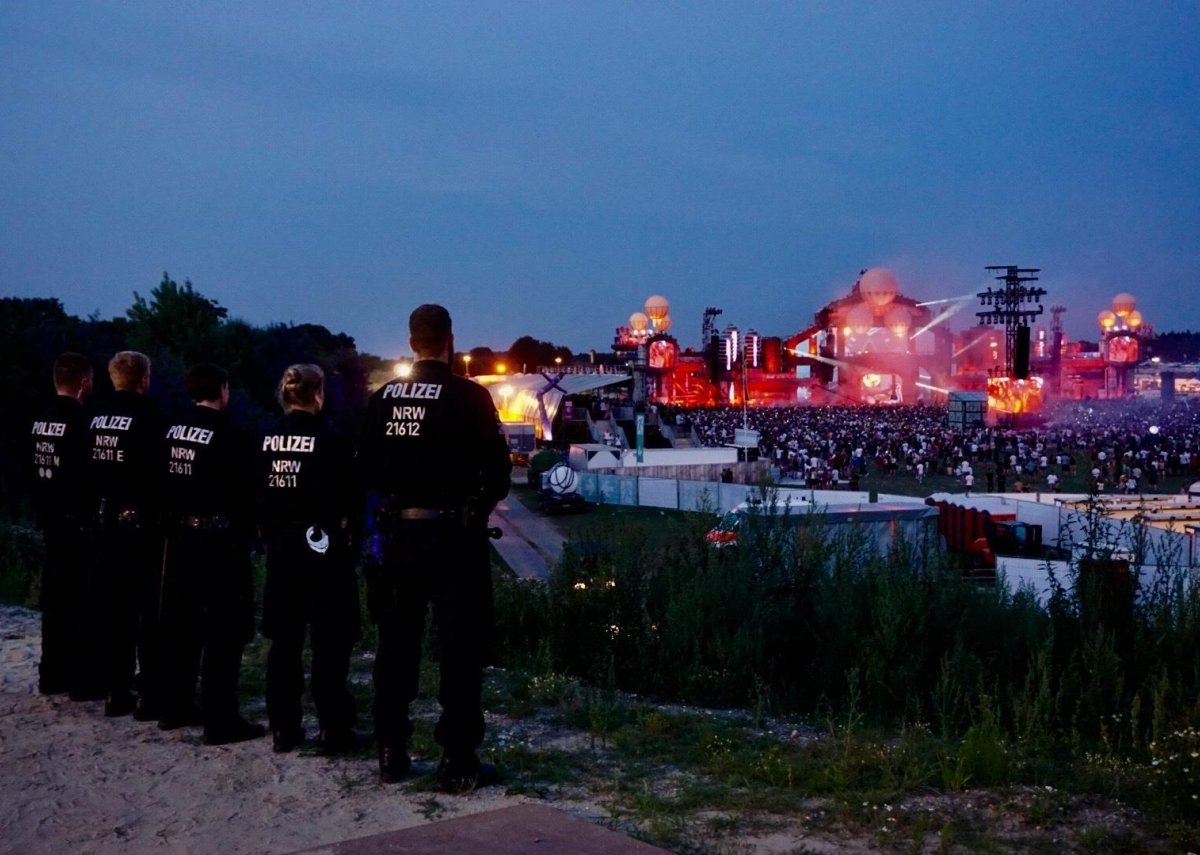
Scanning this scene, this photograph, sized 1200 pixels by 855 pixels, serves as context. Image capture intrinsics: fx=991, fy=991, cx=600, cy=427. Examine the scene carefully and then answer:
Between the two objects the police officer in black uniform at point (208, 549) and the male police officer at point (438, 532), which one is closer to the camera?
the male police officer at point (438, 532)

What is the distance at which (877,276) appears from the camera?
107250mm

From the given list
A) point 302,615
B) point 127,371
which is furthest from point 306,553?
point 127,371

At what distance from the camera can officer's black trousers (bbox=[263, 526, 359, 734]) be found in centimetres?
465

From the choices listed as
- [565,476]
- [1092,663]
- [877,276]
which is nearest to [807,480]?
[565,476]

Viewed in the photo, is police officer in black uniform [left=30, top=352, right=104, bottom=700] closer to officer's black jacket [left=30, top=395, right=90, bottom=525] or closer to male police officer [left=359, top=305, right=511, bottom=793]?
officer's black jacket [left=30, top=395, right=90, bottom=525]

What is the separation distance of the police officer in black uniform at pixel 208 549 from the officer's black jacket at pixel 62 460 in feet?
3.36

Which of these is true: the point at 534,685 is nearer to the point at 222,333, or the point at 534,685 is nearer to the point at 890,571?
the point at 890,571

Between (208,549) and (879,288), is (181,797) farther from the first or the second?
(879,288)

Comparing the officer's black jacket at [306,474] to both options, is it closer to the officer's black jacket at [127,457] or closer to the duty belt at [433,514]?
the duty belt at [433,514]

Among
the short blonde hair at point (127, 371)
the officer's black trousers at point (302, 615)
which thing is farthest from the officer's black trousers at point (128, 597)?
the officer's black trousers at point (302, 615)

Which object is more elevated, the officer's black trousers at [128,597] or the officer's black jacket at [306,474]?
the officer's black jacket at [306,474]

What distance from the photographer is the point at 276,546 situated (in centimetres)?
468

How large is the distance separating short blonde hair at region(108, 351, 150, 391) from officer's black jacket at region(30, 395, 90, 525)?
1.27 feet

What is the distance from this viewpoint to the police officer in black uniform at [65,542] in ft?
19.0
